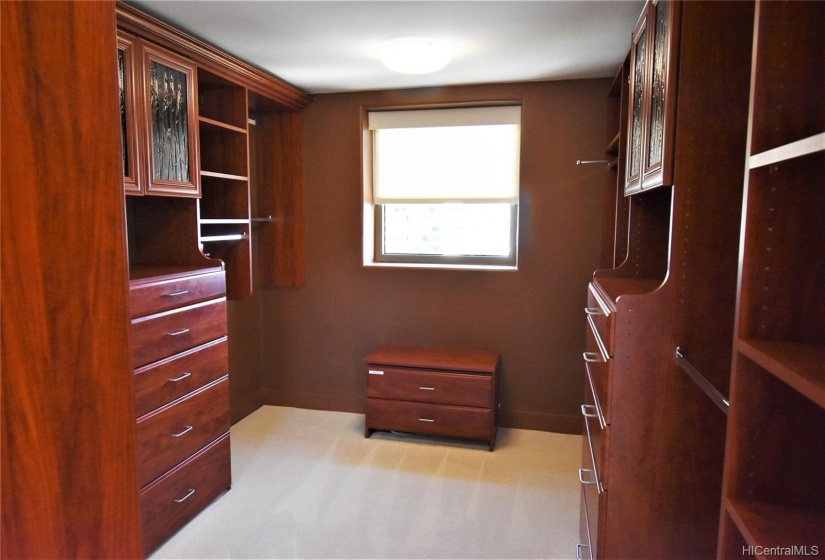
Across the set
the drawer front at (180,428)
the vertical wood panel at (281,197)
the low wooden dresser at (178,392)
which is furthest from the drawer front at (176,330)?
the vertical wood panel at (281,197)

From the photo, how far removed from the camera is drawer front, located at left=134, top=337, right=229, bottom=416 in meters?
2.08

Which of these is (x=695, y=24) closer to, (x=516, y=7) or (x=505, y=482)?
(x=516, y=7)

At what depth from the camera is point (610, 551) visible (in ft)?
4.96

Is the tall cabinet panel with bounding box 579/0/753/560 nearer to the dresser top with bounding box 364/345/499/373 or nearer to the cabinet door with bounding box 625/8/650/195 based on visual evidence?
the cabinet door with bounding box 625/8/650/195

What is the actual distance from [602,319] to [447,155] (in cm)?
212

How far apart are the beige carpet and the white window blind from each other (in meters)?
1.61

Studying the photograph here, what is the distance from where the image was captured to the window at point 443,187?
135 inches

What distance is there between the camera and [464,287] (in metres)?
3.51

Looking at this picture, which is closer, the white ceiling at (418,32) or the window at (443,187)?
the white ceiling at (418,32)

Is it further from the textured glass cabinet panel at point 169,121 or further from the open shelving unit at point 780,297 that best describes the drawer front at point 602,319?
the textured glass cabinet panel at point 169,121

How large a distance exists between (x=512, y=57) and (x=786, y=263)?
2.18 m

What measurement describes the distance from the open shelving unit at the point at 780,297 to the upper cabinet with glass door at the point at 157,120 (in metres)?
2.07

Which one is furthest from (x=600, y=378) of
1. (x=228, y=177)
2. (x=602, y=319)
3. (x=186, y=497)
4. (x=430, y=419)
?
(x=228, y=177)

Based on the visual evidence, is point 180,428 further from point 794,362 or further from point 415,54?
point 794,362
